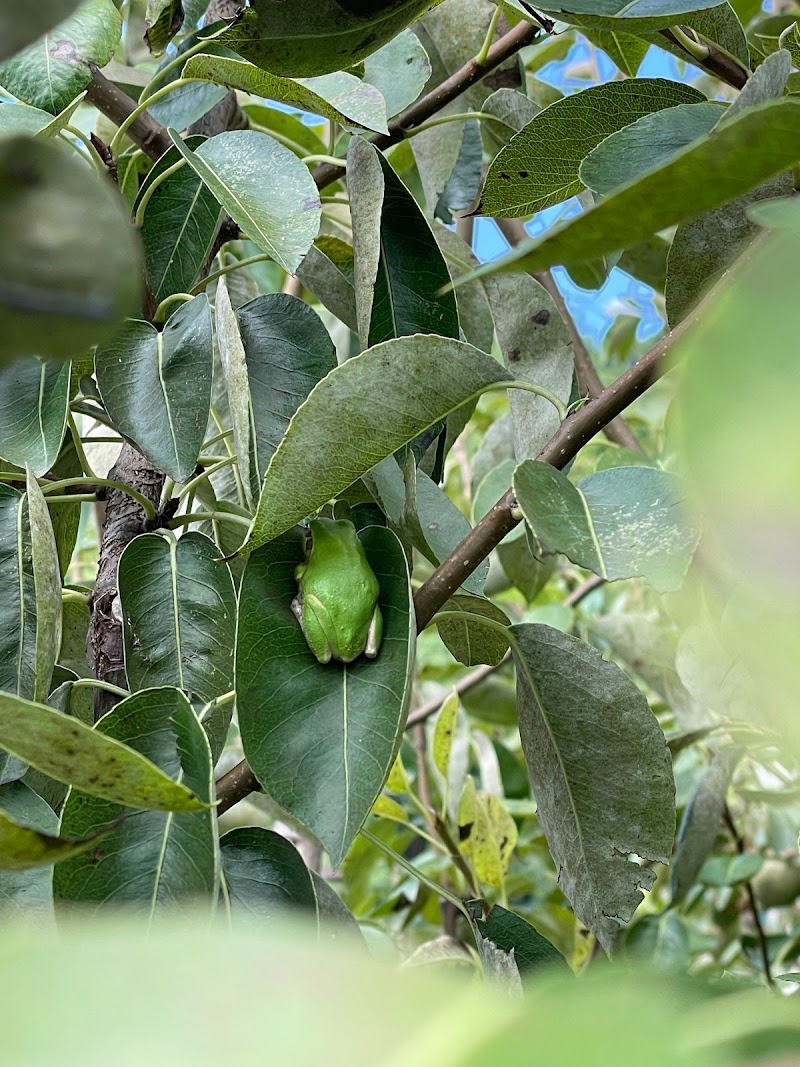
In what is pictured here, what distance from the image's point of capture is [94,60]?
1.65 feet

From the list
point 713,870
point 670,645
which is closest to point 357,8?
point 670,645

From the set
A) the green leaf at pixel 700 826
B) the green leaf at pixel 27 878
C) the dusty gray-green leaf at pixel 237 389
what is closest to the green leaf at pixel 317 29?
the dusty gray-green leaf at pixel 237 389

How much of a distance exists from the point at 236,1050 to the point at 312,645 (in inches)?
14.0

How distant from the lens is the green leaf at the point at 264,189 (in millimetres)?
457

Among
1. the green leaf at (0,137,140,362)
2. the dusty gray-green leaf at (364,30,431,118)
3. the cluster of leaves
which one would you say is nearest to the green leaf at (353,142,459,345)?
the cluster of leaves

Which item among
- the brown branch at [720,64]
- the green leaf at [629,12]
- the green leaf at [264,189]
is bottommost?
the green leaf at [264,189]

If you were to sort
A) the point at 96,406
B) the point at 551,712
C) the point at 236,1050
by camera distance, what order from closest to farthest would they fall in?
the point at 236,1050 → the point at 551,712 → the point at 96,406

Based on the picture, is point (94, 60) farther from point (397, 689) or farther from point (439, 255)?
Answer: point (397, 689)

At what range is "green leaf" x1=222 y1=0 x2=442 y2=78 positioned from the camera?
0.39 meters

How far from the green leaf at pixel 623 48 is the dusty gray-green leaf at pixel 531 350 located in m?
0.18

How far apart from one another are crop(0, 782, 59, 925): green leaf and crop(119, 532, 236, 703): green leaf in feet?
0.24

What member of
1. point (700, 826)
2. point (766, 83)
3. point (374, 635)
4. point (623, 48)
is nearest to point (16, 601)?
point (374, 635)

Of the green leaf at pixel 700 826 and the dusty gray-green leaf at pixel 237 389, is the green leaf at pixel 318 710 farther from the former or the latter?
the green leaf at pixel 700 826

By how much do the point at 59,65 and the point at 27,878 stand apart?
0.37 metres
